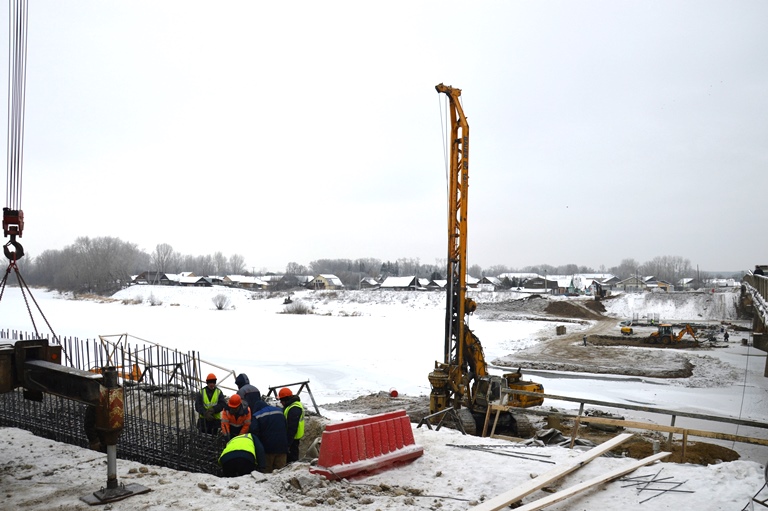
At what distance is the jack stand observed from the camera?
4980 millimetres

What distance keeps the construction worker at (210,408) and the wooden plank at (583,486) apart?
5333 mm

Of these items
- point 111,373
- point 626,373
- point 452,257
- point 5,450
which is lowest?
point 626,373

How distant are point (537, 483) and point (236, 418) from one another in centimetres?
424

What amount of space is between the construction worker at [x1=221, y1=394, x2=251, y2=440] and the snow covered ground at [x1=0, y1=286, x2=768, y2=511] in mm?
1562

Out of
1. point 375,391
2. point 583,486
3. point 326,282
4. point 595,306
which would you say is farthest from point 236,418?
point 326,282

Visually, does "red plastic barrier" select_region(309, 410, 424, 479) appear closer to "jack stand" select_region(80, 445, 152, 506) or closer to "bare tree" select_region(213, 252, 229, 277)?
"jack stand" select_region(80, 445, 152, 506)

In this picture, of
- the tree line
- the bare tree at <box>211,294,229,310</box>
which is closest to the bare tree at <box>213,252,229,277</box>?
the tree line

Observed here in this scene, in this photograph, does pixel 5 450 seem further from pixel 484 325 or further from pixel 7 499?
pixel 484 325

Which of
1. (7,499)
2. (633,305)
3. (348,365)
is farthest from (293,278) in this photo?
(7,499)

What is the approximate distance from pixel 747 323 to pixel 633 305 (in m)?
14.6

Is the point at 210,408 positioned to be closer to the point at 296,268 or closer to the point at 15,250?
the point at 15,250

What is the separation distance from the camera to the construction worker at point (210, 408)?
870 centimetres

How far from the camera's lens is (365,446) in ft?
20.7

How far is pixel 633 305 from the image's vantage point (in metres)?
55.2
